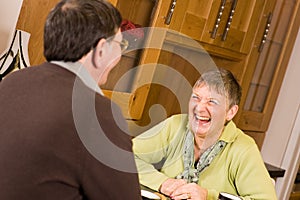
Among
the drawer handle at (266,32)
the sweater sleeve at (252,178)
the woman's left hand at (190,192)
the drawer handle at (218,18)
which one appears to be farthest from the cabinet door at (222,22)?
the woman's left hand at (190,192)

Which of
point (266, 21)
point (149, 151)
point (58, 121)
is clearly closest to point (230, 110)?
point (149, 151)

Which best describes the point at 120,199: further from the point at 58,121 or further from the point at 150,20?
the point at 150,20

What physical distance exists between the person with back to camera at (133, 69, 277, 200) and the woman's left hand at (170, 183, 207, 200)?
6 centimetres

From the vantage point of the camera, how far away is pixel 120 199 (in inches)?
46.1

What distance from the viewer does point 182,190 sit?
1.82 meters

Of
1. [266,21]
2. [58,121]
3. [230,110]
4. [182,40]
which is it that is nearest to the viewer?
[58,121]

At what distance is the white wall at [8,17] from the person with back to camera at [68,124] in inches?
40.1

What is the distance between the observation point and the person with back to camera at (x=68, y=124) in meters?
1.10

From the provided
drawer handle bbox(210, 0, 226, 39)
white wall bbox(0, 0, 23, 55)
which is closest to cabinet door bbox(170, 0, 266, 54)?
drawer handle bbox(210, 0, 226, 39)

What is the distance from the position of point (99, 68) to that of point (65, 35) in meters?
0.11

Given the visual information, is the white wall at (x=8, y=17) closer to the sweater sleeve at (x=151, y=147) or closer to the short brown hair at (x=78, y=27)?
the sweater sleeve at (x=151, y=147)

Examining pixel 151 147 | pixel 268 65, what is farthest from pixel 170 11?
pixel 268 65

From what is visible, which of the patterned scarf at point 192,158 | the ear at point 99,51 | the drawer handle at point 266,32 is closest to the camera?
the ear at point 99,51

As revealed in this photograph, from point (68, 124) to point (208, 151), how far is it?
3.40ft
